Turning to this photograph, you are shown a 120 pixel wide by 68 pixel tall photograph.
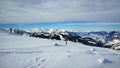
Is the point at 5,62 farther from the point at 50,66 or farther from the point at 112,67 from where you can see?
the point at 112,67

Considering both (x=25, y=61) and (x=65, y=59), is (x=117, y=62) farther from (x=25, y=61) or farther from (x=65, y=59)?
(x=25, y=61)

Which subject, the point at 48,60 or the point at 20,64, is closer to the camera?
the point at 20,64

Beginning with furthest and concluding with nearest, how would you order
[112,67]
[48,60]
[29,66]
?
[48,60] < [112,67] < [29,66]

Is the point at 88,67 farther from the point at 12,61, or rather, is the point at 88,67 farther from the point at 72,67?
the point at 12,61

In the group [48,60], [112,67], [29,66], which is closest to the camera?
[29,66]

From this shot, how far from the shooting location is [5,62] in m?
3.71

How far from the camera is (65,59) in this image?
159 inches

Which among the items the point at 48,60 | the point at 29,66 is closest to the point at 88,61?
the point at 48,60

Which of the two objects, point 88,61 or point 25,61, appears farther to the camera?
point 88,61

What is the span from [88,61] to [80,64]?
0.36 m

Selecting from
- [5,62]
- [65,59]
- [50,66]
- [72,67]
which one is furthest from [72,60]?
[5,62]

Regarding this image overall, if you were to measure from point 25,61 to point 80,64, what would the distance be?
1.35 meters

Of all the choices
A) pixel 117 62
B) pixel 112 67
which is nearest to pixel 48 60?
pixel 112 67

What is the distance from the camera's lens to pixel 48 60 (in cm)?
390
